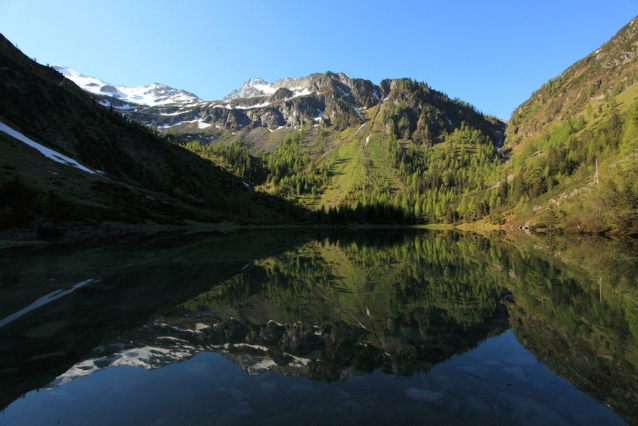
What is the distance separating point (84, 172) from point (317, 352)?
4073 inches

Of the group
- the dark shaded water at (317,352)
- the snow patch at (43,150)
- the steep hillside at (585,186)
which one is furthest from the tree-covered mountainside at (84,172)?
the steep hillside at (585,186)

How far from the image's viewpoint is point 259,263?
103 ft

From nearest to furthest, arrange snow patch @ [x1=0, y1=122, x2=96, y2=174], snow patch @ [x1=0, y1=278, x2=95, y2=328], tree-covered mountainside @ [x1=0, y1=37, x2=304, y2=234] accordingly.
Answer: snow patch @ [x1=0, y1=278, x2=95, y2=328], tree-covered mountainside @ [x1=0, y1=37, x2=304, y2=234], snow patch @ [x1=0, y1=122, x2=96, y2=174]

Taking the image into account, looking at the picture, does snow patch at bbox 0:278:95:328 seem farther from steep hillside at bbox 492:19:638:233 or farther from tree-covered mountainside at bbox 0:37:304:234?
steep hillside at bbox 492:19:638:233

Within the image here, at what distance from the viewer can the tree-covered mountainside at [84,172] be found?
57.2 metres

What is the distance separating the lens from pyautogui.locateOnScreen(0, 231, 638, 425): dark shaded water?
7277 mm

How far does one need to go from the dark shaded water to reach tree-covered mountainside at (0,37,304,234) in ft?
148

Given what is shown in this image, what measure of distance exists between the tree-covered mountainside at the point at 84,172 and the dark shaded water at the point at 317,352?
148 feet

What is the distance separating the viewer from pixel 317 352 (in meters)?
10.6

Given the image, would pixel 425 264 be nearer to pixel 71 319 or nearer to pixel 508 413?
pixel 508 413

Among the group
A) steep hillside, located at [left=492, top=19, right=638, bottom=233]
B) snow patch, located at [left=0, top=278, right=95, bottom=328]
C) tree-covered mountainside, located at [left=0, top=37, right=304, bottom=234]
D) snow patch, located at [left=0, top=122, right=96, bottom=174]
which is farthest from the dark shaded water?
snow patch, located at [left=0, top=122, right=96, bottom=174]

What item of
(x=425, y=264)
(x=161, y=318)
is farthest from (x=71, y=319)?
(x=425, y=264)

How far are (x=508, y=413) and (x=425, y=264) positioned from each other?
2511cm

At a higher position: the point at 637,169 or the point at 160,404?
the point at 637,169
